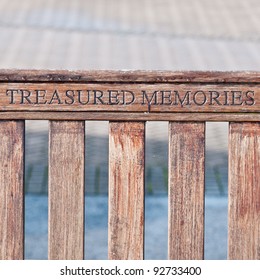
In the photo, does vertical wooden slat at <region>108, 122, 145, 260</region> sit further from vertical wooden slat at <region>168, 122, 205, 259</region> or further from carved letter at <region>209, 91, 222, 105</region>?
carved letter at <region>209, 91, 222, 105</region>

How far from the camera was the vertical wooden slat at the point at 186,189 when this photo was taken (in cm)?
223

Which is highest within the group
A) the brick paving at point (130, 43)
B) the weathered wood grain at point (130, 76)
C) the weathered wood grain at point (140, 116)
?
the weathered wood grain at point (130, 76)

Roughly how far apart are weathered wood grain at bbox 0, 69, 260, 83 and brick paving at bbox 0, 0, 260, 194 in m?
3.44

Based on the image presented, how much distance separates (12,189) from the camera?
7.41ft

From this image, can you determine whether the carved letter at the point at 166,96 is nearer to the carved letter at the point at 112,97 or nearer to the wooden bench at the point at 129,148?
the wooden bench at the point at 129,148

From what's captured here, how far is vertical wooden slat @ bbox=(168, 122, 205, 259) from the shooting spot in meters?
2.23

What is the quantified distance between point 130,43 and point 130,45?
162mm

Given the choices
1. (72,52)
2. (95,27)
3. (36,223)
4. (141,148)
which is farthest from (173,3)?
(141,148)

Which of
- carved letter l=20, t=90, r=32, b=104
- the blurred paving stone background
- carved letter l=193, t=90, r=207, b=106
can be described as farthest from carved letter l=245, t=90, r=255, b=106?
the blurred paving stone background

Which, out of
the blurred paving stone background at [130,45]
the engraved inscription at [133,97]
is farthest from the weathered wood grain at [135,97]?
the blurred paving stone background at [130,45]

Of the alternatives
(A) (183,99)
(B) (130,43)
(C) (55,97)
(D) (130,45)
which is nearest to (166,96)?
(A) (183,99)

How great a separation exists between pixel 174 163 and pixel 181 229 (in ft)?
0.57

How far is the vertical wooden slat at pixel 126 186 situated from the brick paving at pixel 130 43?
3.33 meters

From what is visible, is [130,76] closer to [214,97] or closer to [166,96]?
[166,96]
